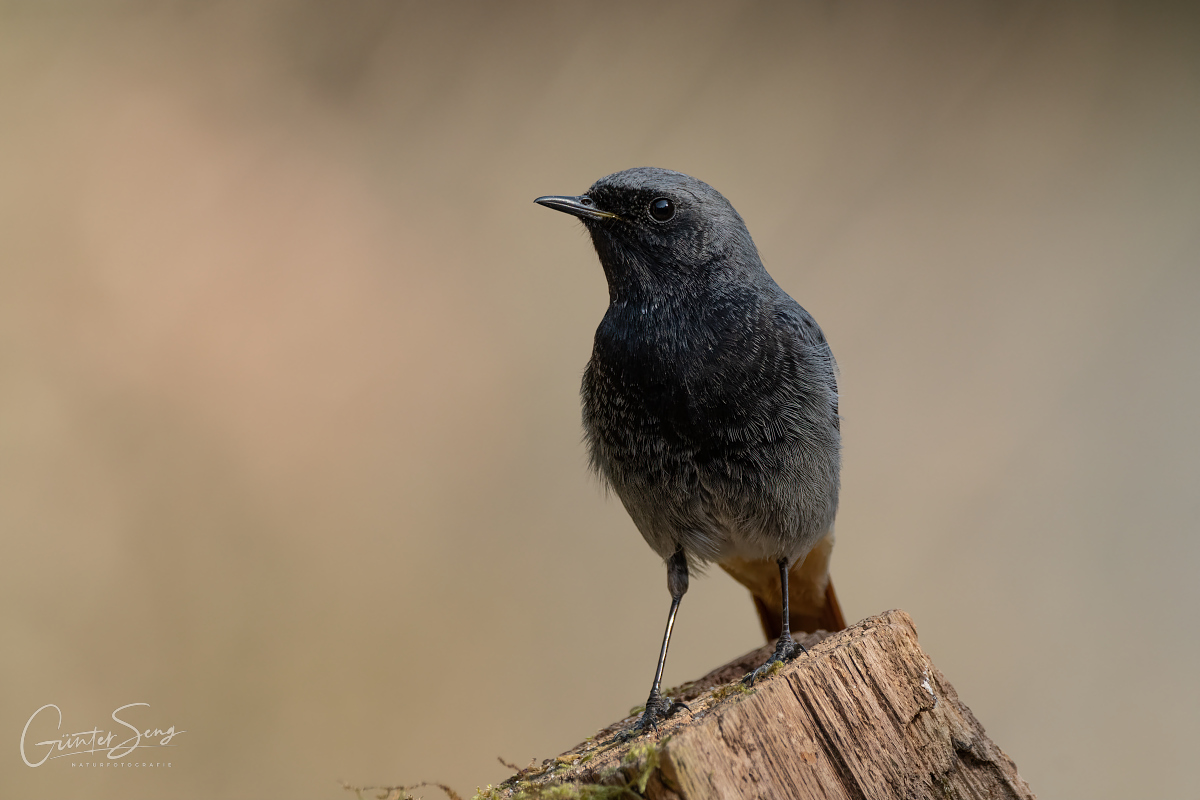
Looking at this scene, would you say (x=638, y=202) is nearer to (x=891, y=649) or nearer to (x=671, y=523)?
(x=671, y=523)

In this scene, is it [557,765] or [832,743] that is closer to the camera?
[832,743]

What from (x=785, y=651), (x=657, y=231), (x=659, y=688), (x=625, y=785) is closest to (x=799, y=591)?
(x=785, y=651)

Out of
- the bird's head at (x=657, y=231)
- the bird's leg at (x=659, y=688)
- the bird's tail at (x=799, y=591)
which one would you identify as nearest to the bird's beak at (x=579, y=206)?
the bird's head at (x=657, y=231)

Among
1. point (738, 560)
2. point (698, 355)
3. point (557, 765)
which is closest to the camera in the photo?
point (557, 765)

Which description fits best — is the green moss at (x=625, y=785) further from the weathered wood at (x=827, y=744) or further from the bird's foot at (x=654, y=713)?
the bird's foot at (x=654, y=713)

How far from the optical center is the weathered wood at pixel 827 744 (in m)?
1.81

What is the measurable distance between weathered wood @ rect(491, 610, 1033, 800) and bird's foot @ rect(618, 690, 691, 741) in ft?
0.20

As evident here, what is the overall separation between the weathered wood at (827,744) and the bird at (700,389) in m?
0.39

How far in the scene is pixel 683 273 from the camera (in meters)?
2.76

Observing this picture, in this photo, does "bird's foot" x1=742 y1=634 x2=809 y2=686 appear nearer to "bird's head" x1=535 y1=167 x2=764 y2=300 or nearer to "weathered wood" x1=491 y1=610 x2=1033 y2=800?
"weathered wood" x1=491 y1=610 x2=1033 y2=800

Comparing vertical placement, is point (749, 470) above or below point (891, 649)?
above

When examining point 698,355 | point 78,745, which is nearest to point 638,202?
point 698,355

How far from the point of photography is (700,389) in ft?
8.41

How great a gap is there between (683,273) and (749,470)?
683 mm
